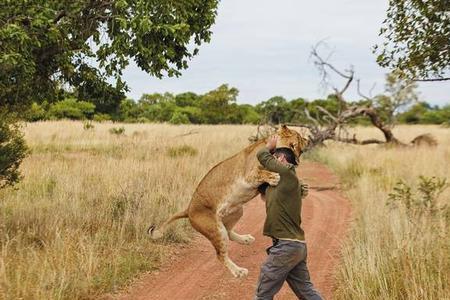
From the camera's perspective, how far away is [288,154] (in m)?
4.73

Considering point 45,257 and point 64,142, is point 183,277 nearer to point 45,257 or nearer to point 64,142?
point 45,257

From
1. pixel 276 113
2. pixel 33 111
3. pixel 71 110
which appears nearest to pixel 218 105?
pixel 71 110

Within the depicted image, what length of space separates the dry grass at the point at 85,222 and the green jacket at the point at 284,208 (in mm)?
2434

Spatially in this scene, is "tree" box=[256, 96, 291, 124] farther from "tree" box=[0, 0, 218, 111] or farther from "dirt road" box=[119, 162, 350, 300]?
"tree" box=[0, 0, 218, 111]

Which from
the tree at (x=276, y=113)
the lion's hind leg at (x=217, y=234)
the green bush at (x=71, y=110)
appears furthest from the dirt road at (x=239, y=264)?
the green bush at (x=71, y=110)

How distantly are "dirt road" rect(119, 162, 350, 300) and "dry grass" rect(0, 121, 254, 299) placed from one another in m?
0.32

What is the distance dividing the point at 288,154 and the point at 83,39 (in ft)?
12.5

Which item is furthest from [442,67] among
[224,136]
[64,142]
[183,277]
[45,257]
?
[224,136]

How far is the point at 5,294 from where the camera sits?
5152 millimetres

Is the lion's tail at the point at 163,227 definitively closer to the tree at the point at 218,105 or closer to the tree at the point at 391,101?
the tree at the point at 391,101

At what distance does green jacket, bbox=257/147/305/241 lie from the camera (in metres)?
4.44

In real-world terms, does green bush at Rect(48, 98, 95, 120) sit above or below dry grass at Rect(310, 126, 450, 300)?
above

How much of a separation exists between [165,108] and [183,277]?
48290 mm

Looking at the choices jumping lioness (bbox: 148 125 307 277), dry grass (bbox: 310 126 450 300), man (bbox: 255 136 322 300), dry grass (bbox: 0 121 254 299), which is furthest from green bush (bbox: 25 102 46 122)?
dry grass (bbox: 310 126 450 300)
